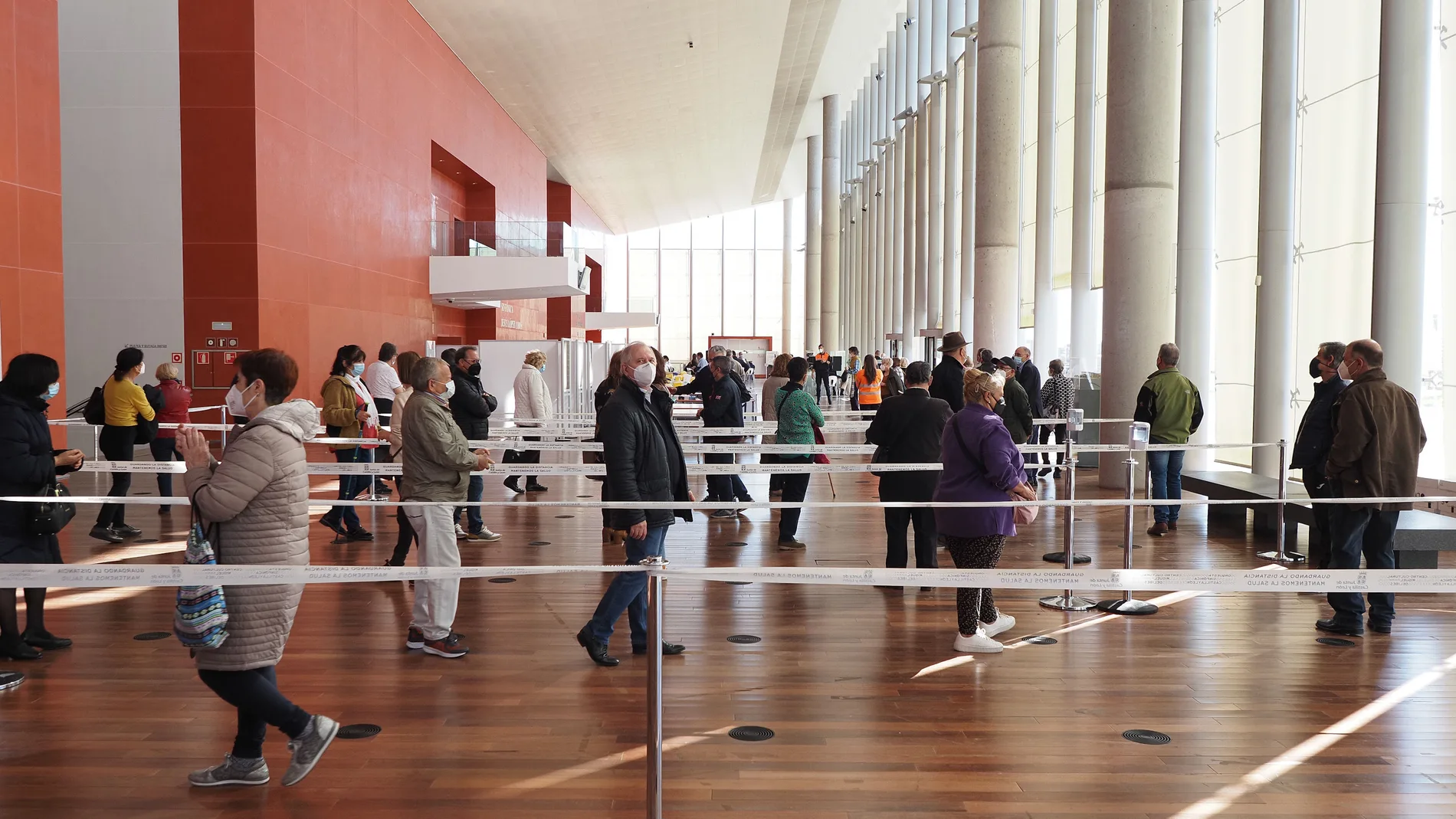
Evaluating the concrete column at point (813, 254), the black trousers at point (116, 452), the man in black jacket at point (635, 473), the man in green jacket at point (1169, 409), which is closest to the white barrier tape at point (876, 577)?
the man in black jacket at point (635, 473)

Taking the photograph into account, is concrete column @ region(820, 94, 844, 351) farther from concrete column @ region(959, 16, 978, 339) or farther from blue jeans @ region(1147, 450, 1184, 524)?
blue jeans @ region(1147, 450, 1184, 524)

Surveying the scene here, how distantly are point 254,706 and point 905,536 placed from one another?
4361 millimetres

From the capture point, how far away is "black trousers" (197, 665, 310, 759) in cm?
373

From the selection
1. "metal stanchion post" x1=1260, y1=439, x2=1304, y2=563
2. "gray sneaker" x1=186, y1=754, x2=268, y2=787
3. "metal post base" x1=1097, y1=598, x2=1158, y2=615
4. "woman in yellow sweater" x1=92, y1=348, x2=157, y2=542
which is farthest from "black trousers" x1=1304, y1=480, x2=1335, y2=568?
"woman in yellow sweater" x1=92, y1=348, x2=157, y2=542

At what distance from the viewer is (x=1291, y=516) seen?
8.91 meters

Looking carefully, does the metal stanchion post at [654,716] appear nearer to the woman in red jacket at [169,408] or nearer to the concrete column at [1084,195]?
the woman in red jacket at [169,408]

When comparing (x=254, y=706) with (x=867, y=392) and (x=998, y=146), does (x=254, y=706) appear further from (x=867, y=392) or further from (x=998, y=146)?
(x=998, y=146)

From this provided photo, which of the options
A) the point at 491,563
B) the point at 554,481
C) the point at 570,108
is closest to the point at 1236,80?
the point at 554,481

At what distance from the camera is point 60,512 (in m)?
5.29

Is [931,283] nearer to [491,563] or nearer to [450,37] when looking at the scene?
[450,37]

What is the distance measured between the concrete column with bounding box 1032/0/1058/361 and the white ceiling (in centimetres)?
822

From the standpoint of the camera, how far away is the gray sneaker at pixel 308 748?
12.8 ft

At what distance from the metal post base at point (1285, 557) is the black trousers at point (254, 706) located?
7.18 m

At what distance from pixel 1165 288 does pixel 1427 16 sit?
3970mm
